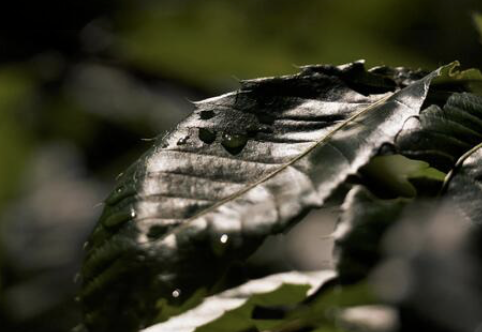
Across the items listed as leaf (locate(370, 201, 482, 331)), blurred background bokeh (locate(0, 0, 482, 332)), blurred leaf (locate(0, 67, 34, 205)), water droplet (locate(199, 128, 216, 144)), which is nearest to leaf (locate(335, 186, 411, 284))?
leaf (locate(370, 201, 482, 331))

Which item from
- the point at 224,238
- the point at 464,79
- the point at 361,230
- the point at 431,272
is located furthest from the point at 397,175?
the point at 224,238

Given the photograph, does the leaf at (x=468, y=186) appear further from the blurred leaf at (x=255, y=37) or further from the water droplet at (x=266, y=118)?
the blurred leaf at (x=255, y=37)

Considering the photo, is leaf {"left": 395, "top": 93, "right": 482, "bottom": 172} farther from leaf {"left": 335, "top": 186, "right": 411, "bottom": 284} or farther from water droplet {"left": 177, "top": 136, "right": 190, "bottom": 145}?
water droplet {"left": 177, "top": 136, "right": 190, "bottom": 145}

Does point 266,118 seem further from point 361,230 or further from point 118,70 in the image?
point 118,70

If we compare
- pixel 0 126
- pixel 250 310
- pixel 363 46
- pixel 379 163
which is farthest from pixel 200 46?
pixel 250 310

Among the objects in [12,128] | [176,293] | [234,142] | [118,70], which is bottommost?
[176,293]

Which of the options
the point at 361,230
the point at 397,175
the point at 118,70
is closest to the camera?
the point at 361,230

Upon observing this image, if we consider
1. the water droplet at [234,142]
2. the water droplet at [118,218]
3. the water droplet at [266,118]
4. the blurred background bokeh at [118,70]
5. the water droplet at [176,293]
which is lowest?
the water droplet at [176,293]

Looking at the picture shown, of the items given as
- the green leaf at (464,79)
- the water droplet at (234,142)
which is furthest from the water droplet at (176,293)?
the green leaf at (464,79)

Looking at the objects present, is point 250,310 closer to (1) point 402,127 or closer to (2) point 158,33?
(1) point 402,127
